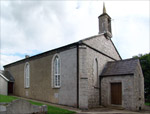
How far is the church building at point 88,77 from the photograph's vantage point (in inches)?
584

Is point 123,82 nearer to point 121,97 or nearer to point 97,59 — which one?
point 121,97

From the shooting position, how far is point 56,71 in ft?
57.9

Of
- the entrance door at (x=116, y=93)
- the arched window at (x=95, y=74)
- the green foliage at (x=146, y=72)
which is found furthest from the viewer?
the green foliage at (x=146, y=72)

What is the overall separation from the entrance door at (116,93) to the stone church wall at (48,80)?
169 inches

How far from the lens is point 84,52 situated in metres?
15.1

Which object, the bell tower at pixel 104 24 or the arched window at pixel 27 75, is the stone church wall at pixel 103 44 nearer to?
the bell tower at pixel 104 24

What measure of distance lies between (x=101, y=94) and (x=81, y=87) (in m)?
3.68

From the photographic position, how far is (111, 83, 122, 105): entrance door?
51.6 ft

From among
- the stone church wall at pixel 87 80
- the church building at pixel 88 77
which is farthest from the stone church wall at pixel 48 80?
the stone church wall at pixel 87 80

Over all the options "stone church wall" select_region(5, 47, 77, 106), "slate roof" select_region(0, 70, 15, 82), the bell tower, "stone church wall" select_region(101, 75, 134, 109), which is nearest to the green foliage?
the bell tower

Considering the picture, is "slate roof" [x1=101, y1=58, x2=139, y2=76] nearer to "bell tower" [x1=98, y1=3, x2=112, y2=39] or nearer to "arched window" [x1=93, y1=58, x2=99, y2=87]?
"arched window" [x1=93, y1=58, x2=99, y2=87]

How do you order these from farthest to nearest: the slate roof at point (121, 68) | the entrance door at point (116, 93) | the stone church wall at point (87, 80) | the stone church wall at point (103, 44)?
1. the stone church wall at point (103, 44)
2. the entrance door at point (116, 93)
3. the slate roof at point (121, 68)
4. the stone church wall at point (87, 80)

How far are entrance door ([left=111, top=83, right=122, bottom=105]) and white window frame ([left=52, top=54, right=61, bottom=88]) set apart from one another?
6.01 metres

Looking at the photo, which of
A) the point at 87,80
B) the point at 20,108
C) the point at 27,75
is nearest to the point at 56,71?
the point at 87,80
